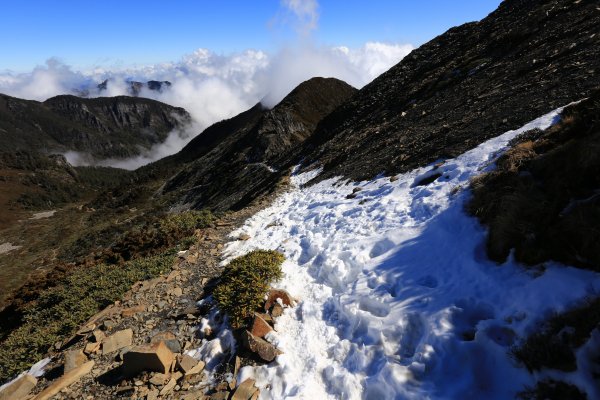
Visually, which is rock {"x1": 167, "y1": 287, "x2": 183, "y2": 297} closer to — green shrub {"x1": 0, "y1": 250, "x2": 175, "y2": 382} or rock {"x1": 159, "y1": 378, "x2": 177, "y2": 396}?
green shrub {"x1": 0, "y1": 250, "x2": 175, "y2": 382}

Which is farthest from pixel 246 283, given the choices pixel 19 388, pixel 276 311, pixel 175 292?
pixel 19 388

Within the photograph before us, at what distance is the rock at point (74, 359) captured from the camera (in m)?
8.27

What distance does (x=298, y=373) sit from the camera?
6.63 meters

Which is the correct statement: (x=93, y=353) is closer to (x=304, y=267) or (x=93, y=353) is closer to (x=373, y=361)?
(x=304, y=267)

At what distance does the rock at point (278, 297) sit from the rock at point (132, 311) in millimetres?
4433

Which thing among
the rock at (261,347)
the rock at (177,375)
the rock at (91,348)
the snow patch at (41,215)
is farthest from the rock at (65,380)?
the snow patch at (41,215)

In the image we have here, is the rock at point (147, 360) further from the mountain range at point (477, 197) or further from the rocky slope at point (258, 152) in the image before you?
the rocky slope at point (258, 152)

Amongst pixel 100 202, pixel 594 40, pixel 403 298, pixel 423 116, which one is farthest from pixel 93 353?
pixel 100 202

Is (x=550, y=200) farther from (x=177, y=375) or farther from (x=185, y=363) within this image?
(x=177, y=375)

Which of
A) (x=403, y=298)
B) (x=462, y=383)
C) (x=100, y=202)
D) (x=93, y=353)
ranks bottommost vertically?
→ (x=462, y=383)

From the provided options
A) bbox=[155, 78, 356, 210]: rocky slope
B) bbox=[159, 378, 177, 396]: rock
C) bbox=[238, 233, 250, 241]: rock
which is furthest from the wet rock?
bbox=[155, 78, 356, 210]: rocky slope

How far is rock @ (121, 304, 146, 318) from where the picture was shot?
10.1 meters

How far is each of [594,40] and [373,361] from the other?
70.6 ft

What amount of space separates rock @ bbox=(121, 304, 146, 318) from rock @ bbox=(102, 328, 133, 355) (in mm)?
909
